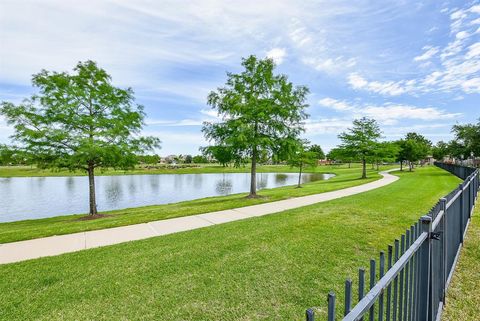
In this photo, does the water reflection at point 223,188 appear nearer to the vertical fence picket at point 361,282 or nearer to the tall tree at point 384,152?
the tall tree at point 384,152

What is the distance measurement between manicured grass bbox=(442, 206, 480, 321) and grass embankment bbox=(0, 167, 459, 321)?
130 centimetres

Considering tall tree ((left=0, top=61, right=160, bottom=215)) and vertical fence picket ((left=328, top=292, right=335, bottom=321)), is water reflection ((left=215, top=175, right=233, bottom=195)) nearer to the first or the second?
tall tree ((left=0, top=61, right=160, bottom=215))

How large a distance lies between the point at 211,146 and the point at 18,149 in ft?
26.4

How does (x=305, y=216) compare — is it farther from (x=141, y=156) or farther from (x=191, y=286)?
(x=141, y=156)

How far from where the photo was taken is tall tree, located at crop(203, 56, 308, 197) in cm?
1298

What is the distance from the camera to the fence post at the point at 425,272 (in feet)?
8.43

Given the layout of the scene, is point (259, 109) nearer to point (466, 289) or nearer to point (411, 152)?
point (466, 289)

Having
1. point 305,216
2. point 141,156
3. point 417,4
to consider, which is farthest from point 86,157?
point 417,4

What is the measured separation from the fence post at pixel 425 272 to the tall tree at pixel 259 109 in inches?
408

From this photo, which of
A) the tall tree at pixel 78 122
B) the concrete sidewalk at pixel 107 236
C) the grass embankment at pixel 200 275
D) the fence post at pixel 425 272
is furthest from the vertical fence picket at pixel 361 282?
the tall tree at pixel 78 122

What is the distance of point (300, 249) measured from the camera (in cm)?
555

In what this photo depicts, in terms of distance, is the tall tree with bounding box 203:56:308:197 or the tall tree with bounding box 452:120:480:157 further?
the tall tree with bounding box 452:120:480:157

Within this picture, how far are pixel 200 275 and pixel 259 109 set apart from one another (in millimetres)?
9531

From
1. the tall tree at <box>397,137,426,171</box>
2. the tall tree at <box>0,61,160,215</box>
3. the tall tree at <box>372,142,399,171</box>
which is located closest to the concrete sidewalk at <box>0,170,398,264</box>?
the tall tree at <box>0,61,160,215</box>
